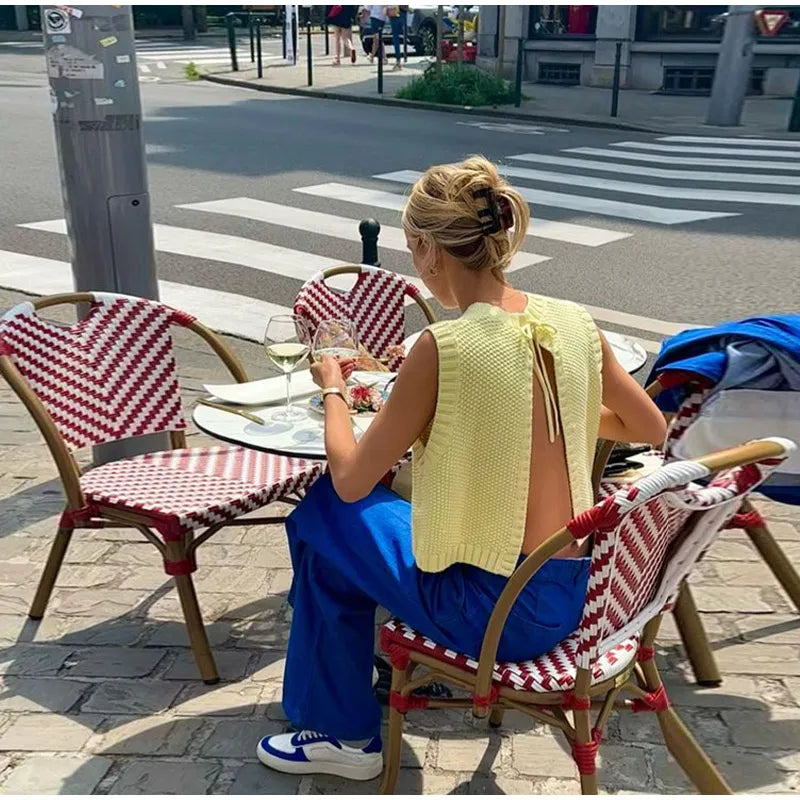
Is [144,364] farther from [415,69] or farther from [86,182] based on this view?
[415,69]

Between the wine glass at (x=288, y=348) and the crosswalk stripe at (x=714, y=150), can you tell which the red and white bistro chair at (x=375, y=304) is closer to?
the wine glass at (x=288, y=348)

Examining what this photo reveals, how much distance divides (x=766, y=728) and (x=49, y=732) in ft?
6.70

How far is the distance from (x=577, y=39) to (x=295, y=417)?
20166 mm

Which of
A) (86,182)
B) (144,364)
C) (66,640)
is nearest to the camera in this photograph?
(66,640)

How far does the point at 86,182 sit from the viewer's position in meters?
4.20

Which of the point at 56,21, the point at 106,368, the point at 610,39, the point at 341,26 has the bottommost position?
the point at 341,26

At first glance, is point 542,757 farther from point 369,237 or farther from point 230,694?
point 369,237

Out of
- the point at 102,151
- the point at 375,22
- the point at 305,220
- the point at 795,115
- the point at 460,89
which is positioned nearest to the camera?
the point at 102,151

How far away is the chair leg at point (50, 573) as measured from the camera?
3361 millimetres

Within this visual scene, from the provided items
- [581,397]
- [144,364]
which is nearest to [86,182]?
[144,364]

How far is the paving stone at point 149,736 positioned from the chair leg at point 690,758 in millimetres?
1297

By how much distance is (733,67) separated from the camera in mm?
15430

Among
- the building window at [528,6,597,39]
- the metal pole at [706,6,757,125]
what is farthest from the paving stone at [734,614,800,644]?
the building window at [528,6,597,39]

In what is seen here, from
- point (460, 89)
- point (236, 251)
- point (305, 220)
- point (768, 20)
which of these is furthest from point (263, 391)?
point (460, 89)
